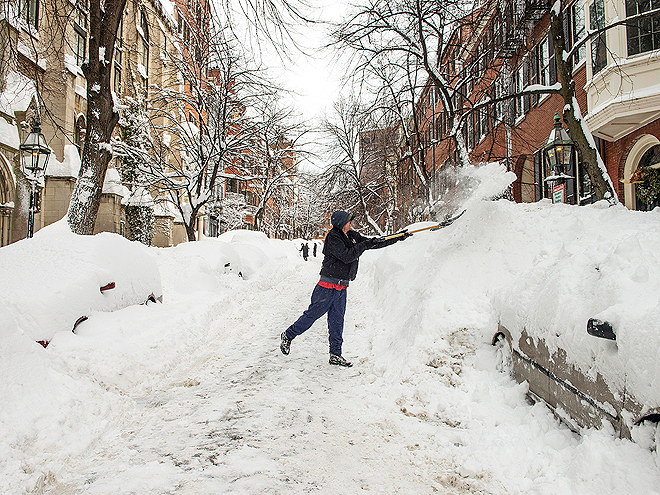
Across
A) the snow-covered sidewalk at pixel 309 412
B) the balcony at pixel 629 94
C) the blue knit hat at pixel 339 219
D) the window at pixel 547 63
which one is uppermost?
the window at pixel 547 63

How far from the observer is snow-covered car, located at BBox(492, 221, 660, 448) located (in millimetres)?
2186

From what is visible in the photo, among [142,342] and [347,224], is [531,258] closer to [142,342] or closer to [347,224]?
→ [347,224]

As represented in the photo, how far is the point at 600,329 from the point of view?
2.38 meters

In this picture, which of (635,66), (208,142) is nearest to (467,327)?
(635,66)

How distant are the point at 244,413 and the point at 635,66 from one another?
42.7 ft

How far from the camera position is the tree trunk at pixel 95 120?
8367 millimetres

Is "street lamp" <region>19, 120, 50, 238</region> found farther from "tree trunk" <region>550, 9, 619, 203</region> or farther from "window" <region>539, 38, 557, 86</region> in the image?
"window" <region>539, 38, 557, 86</region>

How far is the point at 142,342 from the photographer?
517cm

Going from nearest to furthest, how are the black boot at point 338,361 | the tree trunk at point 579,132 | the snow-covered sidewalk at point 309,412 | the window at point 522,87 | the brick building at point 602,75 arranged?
1. the snow-covered sidewalk at point 309,412
2. the black boot at point 338,361
3. the tree trunk at point 579,132
4. the brick building at point 602,75
5. the window at point 522,87

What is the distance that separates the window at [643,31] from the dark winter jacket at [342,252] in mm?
10769

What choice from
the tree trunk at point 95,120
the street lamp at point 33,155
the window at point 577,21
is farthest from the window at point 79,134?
the window at point 577,21

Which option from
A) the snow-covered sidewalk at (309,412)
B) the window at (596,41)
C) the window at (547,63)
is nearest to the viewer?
the snow-covered sidewalk at (309,412)

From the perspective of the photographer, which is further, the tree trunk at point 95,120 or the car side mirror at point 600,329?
the tree trunk at point 95,120

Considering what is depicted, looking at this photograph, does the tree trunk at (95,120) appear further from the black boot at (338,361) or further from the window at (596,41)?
the window at (596,41)
